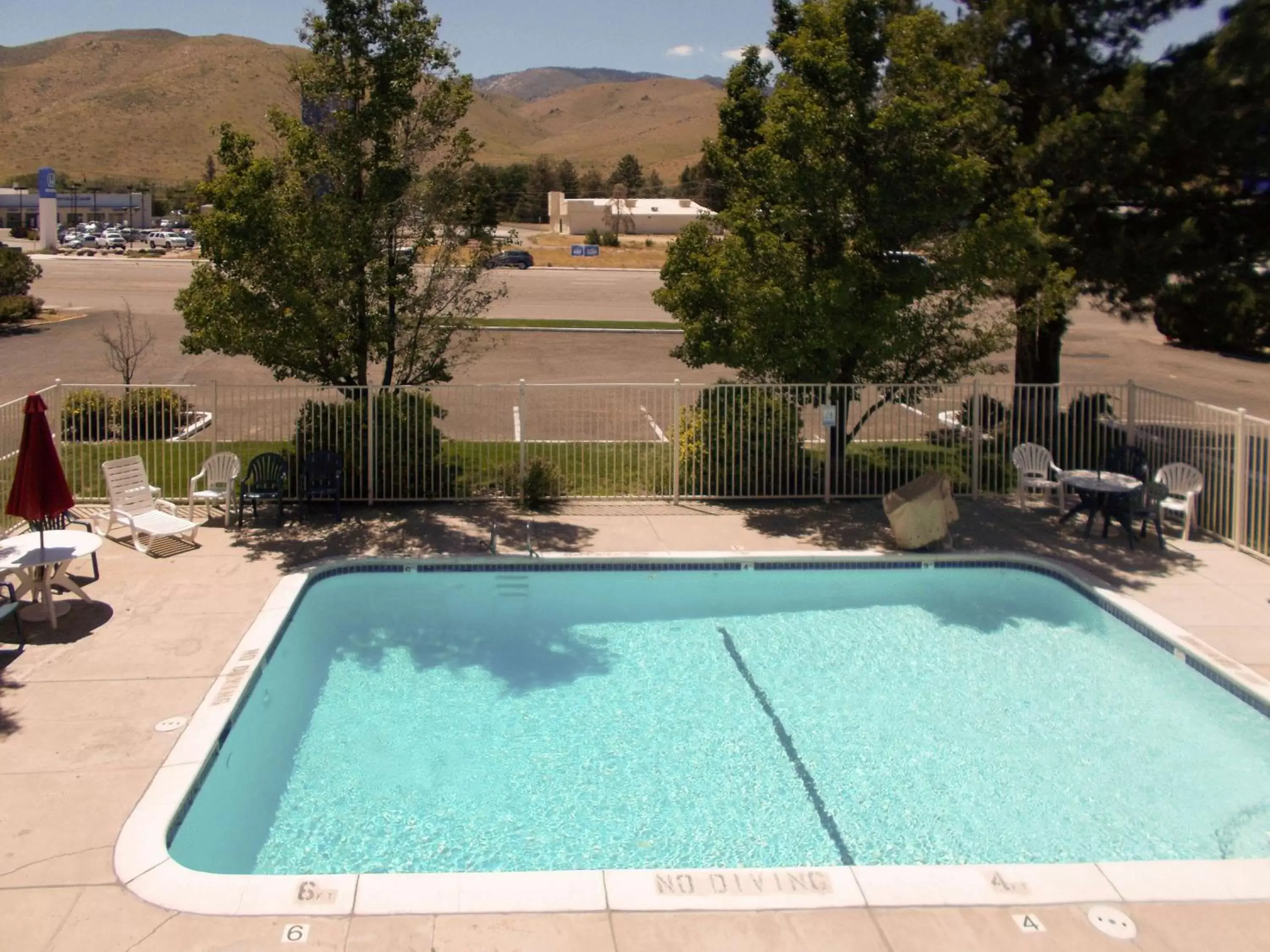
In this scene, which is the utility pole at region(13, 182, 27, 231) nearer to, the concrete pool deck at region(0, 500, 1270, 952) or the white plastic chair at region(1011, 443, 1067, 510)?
the concrete pool deck at region(0, 500, 1270, 952)

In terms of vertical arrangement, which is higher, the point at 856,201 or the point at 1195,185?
the point at 1195,185

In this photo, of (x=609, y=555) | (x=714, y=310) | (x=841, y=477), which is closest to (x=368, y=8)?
(x=714, y=310)

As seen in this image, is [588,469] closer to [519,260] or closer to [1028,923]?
[1028,923]

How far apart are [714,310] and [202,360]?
56.1 ft

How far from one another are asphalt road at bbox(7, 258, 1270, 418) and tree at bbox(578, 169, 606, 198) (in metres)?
69.3

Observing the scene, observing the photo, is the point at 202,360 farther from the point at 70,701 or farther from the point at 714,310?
the point at 70,701

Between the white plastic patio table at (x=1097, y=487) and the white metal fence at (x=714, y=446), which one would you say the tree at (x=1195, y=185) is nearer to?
the white metal fence at (x=714, y=446)

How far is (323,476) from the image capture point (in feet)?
47.9

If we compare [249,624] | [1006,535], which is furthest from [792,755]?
[1006,535]

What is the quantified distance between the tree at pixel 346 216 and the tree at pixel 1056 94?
7400mm

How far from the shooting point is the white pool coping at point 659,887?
21.7 ft

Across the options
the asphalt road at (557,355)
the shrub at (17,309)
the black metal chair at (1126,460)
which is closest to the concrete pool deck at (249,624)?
the black metal chair at (1126,460)

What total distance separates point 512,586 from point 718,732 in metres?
3.91

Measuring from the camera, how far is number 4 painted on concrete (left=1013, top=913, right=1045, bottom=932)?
6547 mm
